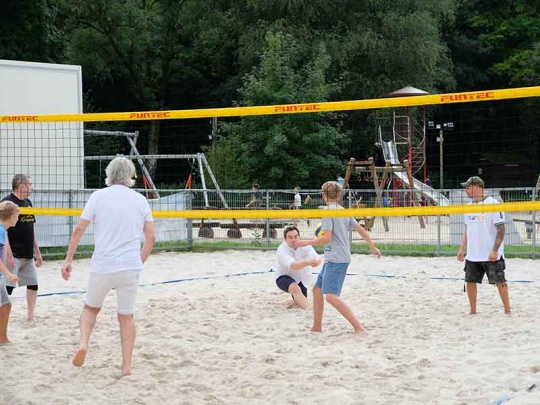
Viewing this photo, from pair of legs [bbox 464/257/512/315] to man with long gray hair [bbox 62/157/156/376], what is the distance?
3216mm

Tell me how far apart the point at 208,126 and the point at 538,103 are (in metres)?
12.4

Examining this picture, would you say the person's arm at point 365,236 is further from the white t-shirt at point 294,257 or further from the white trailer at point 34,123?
the white trailer at point 34,123

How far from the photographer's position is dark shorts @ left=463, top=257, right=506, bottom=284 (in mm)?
7039

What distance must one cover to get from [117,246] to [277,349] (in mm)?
1555

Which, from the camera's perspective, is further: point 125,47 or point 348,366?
point 125,47

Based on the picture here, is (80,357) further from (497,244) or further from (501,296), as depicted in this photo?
(501,296)

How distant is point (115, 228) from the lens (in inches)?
200

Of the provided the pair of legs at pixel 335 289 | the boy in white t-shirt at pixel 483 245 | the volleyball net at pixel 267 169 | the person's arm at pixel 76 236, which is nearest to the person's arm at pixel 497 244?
the boy in white t-shirt at pixel 483 245

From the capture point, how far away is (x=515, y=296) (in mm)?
8281

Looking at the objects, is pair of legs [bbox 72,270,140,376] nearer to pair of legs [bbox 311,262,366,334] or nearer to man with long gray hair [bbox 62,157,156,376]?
man with long gray hair [bbox 62,157,156,376]

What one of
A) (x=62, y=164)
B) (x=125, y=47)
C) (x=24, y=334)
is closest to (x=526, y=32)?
(x=125, y=47)

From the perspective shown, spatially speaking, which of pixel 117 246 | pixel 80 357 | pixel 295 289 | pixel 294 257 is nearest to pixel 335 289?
pixel 295 289

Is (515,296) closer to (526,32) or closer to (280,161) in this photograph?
(280,161)

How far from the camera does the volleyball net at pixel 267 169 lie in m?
7.18
